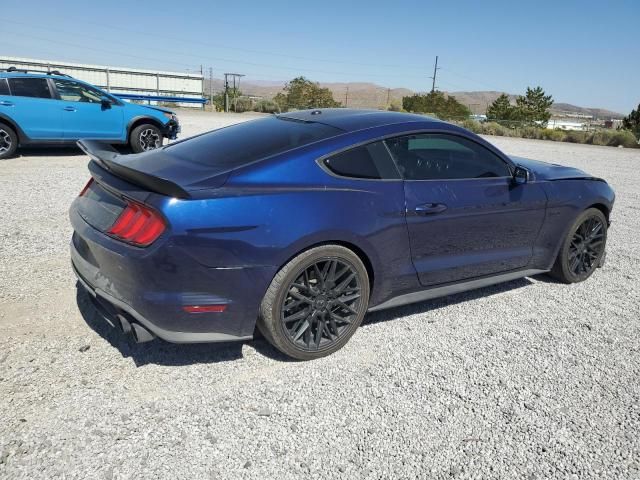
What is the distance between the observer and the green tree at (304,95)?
1753 inches

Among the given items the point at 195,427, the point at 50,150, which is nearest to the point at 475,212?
the point at 195,427

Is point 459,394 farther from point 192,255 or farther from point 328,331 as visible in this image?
point 192,255

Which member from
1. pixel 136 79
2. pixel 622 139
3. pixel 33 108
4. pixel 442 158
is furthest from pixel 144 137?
pixel 136 79

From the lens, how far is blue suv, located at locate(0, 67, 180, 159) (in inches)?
362

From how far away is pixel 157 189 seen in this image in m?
2.59

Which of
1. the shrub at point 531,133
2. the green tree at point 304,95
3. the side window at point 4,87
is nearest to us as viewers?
the side window at point 4,87

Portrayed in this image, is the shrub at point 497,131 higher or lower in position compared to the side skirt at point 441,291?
lower

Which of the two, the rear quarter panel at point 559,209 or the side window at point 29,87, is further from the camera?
the side window at point 29,87

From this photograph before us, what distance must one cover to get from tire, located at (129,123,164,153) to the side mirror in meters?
8.38

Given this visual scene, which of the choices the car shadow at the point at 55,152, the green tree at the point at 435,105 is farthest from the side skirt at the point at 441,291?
the green tree at the point at 435,105

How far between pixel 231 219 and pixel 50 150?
34.7ft

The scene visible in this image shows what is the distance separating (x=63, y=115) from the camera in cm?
961


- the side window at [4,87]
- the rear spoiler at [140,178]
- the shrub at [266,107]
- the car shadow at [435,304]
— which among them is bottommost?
the car shadow at [435,304]

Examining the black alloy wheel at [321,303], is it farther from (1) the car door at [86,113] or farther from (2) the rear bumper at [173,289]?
(1) the car door at [86,113]
